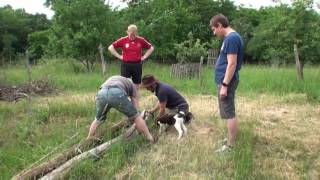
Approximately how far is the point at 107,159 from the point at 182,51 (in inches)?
661

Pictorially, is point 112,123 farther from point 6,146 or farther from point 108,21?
point 108,21

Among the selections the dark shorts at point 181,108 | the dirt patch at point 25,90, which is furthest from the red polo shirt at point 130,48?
the dirt patch at point 25,90

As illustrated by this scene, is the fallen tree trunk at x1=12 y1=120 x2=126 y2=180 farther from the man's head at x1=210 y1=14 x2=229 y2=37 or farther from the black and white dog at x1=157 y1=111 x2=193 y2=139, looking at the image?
the man's head at x1=210 y1=14 x2=229 y2=37

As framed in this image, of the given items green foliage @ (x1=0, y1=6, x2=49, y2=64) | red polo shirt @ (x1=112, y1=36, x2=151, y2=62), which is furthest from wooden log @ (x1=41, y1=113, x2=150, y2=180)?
green foliage @ (x1=0, y1=6, x2=49, y2=64)

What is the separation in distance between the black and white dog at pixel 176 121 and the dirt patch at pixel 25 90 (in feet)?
15.9

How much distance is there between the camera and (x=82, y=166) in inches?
271

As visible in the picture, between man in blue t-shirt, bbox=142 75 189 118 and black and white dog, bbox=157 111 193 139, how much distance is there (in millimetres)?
101

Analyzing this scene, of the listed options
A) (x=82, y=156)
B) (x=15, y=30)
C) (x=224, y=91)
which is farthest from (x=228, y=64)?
(x=15, y=30)

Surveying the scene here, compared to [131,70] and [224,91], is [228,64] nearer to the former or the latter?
[224,91]

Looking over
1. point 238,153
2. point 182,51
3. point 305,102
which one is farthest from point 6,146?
point 182,51

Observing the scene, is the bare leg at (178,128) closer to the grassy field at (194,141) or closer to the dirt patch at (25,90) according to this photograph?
the grassy field at (194,141)

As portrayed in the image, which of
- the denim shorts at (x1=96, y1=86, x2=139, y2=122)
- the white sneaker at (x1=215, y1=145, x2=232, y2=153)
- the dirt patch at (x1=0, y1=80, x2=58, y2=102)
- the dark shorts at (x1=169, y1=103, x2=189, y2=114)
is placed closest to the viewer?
the white sneaker at (x1=215, y1=145, x2=232, y2=153)

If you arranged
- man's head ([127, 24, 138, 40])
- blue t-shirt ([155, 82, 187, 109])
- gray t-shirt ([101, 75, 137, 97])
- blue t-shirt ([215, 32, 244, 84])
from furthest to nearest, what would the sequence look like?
man's head ([127, 24, 138, 40]), blue t-shirt ([155, 82, 187, 109]), gray t-shirt ([101, 75, 137, 97]), blue t-shirt ([215, 32, 244, 84])

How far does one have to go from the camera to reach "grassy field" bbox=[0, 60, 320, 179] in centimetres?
686
